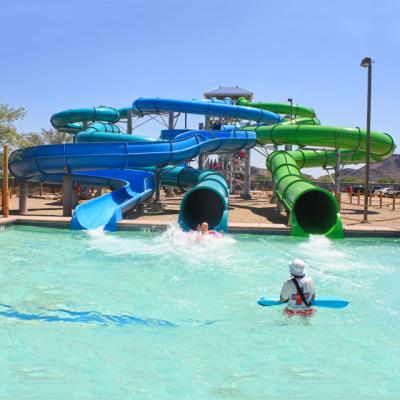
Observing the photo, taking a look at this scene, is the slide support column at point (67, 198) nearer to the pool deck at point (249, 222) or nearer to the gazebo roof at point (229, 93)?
the pool deck at point (249, 222)

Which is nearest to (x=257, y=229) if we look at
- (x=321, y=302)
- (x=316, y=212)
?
(x=316, y=212)

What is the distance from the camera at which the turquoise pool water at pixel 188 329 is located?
3918 millimetres

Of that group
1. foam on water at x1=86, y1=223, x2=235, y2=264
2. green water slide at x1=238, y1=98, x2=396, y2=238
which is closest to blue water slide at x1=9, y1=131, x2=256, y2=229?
foam on water at x1=86, y1=223, x2=235, y2=264

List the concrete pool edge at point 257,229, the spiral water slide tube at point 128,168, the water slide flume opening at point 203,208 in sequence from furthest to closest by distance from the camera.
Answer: the water slide flume opening at point 203,208 < the spiral water slide tube at point 128,168 < the concrete pool edge at point 257,229

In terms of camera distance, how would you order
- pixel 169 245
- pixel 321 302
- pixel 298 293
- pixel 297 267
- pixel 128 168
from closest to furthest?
pixel 297 267 < pixel 298 293 < pixel 321 302 < pixel 169 245 < pixel 128 168

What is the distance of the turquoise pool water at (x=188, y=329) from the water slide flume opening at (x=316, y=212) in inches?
112

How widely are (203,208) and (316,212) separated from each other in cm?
340

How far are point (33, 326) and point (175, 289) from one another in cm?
227

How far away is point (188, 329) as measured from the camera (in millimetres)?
5238

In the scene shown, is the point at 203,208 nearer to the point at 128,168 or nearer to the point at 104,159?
the point at 128,168

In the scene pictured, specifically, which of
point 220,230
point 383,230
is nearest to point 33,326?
point 220,230

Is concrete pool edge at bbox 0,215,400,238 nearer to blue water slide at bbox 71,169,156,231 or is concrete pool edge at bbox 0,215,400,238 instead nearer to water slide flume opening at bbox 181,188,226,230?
blue water slide at bbox 71,169,156,231

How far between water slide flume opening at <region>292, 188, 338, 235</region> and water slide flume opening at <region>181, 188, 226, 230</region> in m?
2.23

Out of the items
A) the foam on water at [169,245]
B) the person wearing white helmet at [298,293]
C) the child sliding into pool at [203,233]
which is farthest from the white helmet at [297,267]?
the child sliding into pool at [203,233]
